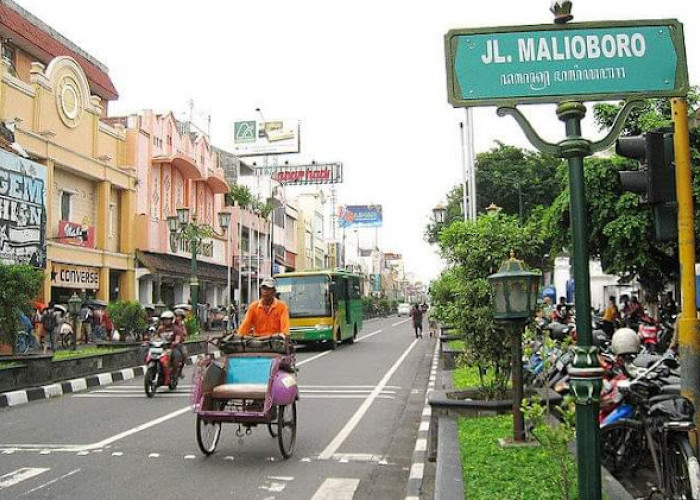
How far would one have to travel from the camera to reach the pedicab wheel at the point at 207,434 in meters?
7.30

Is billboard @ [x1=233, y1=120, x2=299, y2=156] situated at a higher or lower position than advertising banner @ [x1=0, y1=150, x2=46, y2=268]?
higher

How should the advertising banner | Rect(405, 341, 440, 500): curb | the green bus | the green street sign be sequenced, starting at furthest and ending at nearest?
the green bus < the advertising banner < Rect(405, 341, 440, 500): curb < the green street sign

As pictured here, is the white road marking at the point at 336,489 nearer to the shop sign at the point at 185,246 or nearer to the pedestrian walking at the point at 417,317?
the pedestrian walking at the point at 417,317

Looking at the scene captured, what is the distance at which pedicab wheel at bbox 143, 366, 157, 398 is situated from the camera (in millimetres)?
12656

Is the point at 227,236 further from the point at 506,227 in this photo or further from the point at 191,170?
the point at 506,227

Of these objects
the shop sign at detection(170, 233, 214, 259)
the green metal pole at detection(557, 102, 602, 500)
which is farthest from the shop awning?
the green metal pole at detection(557, 102, 602, 500)

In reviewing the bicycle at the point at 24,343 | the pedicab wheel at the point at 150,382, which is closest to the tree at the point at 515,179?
the bicycle at the point at 24,343

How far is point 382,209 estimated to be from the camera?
8575 centimetres

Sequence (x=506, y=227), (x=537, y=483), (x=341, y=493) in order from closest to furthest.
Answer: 1. (x=537, y=483)
2. (x=341, y=493)
3. (x=506, y=227)

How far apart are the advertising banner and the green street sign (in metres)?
20.2

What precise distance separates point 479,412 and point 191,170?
3177 centimetres

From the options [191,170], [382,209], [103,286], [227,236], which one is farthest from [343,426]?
[382,209]

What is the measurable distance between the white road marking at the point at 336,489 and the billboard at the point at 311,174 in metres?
62.1

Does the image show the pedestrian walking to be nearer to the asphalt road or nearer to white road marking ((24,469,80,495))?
the asphalt road
